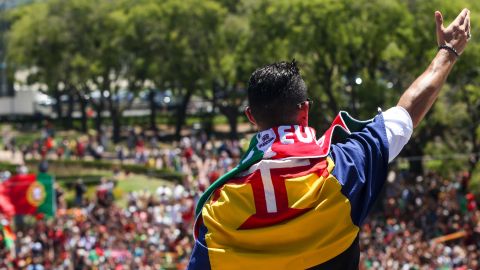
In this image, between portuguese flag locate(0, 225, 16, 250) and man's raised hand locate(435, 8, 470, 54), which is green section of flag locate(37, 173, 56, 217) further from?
man's raised hand locate(435, 8, 470, 54)

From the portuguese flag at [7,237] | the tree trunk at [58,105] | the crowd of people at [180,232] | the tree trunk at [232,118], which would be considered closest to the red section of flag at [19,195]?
the crowd of people at [180,232]

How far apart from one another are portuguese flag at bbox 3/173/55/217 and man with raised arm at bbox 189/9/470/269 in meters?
19.6

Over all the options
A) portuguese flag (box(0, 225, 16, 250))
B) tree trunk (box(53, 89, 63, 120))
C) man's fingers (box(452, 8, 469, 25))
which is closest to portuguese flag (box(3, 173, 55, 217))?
portuguese flag (box(0, 225, 16, 250))

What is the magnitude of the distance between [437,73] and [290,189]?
596mm

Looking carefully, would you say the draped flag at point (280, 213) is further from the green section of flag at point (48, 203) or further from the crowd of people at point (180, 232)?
the green section of flag at point (48, 203)

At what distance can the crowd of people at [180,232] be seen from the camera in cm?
1702

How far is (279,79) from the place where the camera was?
8.60 feet

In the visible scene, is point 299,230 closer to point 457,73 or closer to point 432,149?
point 457,73

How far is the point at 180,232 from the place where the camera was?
20.5m

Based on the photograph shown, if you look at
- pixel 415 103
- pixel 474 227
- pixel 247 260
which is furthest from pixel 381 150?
pixel 474 227

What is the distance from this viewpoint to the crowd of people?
1702cm

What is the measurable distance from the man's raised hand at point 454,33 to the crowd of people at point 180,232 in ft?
41.1

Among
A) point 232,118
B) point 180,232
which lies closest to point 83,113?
point 232,118

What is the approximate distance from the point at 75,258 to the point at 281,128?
16227mm
